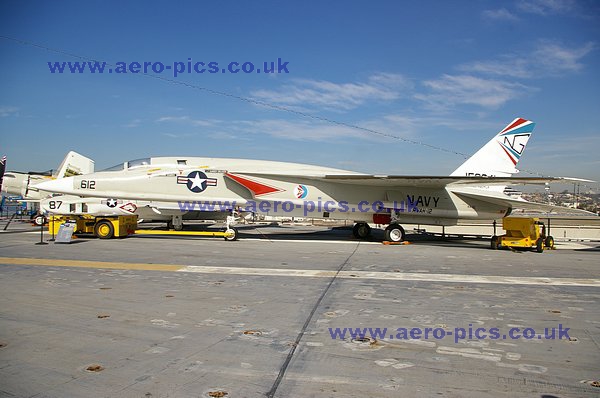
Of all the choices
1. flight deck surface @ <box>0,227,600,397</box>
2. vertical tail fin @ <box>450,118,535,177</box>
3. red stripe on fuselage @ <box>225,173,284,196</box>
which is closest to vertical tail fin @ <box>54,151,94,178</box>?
red stripe on fuselage @ <box>225,173,284,196</box>

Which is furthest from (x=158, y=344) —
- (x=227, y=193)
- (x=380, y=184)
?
(x=380, y=184)

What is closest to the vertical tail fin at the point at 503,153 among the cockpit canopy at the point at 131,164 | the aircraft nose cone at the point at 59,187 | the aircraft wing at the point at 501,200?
the aircraft wing at the point at 501,200

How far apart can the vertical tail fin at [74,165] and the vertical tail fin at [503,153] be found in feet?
77.5

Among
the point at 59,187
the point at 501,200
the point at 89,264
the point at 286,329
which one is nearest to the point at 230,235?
the point at 89,264

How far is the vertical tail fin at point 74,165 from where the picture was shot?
1036 inches

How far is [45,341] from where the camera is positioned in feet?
15.5

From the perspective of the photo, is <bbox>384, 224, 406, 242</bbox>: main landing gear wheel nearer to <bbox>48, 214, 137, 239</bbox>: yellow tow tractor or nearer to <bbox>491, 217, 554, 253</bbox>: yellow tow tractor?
<bbox>491, 217, 554, 253</bbox>: yellow tow tractor

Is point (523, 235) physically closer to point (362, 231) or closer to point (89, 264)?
point (362, 231)

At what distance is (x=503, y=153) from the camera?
2019 centimetres

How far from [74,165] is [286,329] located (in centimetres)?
2607

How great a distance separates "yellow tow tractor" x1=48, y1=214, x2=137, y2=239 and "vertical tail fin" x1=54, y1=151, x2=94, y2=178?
400 inches

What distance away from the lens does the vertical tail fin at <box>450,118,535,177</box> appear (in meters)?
20.0

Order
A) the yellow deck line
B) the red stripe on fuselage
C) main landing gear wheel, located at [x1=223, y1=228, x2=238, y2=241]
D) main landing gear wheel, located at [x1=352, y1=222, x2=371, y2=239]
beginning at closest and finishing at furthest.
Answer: the yellow deck line < main landing gear wheel, located at [x1=223, y1=228, x2=238, y2=241] < the red stripe on fuselage < main landing gear wheel, located at [x1=352, y1=222, x2=371, y2=239]

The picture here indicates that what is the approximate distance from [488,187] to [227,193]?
1277 centimetres
